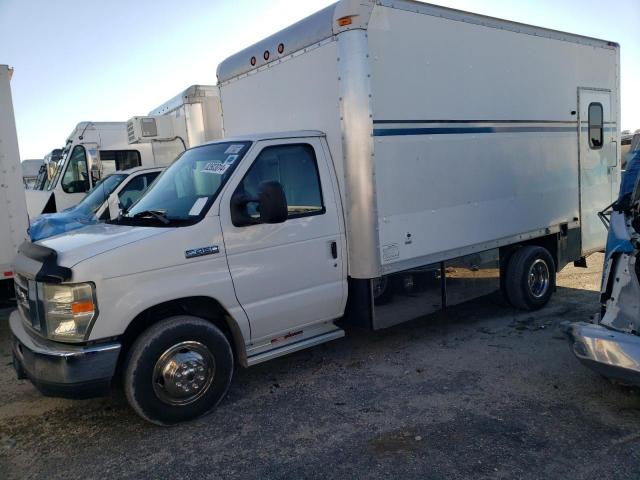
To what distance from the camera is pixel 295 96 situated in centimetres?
529

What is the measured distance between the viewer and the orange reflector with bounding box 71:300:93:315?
3.67 m

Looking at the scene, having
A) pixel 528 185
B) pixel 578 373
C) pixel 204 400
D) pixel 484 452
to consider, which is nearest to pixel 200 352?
pixel 204 400

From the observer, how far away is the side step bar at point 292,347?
4545 millimetres

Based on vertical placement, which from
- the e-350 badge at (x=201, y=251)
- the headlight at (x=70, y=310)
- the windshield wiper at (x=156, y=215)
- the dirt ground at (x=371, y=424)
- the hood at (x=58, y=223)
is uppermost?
the windshield wiper at (x=156, y=215)

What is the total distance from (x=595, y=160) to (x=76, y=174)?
985cm

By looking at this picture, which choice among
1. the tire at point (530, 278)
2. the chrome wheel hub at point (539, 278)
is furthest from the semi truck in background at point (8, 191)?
the chrome wheel hub at point (539, 278)

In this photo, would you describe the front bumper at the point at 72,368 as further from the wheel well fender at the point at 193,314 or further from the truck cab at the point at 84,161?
the truck cab at the point at 84,161

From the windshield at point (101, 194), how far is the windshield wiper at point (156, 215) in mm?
4410

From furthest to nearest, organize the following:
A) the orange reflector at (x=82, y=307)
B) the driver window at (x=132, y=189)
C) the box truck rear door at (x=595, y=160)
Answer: the driver window at (x=132, y=189)
the box truck rear door at (x=595, y=160)
the orange reflector at (x=82, y=307)

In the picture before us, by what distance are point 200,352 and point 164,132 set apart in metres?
7.37

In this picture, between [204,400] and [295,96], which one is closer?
[204,400]

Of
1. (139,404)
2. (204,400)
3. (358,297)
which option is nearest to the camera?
(139,404)

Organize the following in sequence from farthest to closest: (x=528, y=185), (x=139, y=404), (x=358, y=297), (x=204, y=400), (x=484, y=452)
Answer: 1. (x=528, y=185)
2. (x=358, y=297)
3. (x=204, y=400)
4. (x=139, y=404)
5. (x=484, y=452)

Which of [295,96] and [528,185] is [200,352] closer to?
[295,96]
